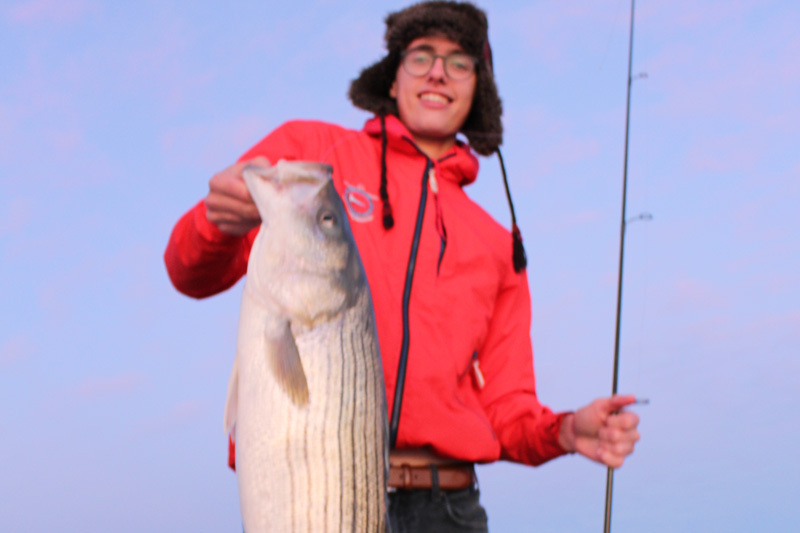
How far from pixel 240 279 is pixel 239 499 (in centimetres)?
114

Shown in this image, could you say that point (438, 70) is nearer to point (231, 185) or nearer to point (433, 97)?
point (433, 97)

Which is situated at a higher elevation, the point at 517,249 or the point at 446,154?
the point at 446,154

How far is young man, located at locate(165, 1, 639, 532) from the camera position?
10.5 ft

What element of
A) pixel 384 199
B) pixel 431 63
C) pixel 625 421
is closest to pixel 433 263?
pixel 384 199

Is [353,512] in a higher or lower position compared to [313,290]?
lower

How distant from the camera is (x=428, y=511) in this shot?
135 inches

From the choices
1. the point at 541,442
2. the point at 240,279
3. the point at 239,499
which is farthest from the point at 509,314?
the point at 239,499

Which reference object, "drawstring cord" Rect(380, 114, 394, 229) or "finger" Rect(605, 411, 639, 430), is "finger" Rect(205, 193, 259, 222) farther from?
"finger" Rect(605, 411, 639, 430)

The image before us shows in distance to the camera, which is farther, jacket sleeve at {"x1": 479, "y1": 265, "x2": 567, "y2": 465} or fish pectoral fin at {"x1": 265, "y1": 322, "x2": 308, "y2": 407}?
jacket sleeve at {"x1": 479, "y1": 265, "x2": 567, "y2": 465}

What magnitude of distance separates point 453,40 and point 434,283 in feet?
4.90

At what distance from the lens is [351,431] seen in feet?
8.11

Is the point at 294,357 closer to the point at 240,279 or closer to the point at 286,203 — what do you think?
the point at 286,203

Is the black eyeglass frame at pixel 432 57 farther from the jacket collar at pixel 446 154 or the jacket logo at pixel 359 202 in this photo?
the jacket logo at pixel 359 202

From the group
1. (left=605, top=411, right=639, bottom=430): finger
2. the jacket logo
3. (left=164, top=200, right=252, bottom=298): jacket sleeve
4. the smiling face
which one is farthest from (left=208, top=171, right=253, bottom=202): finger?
the smiling face
